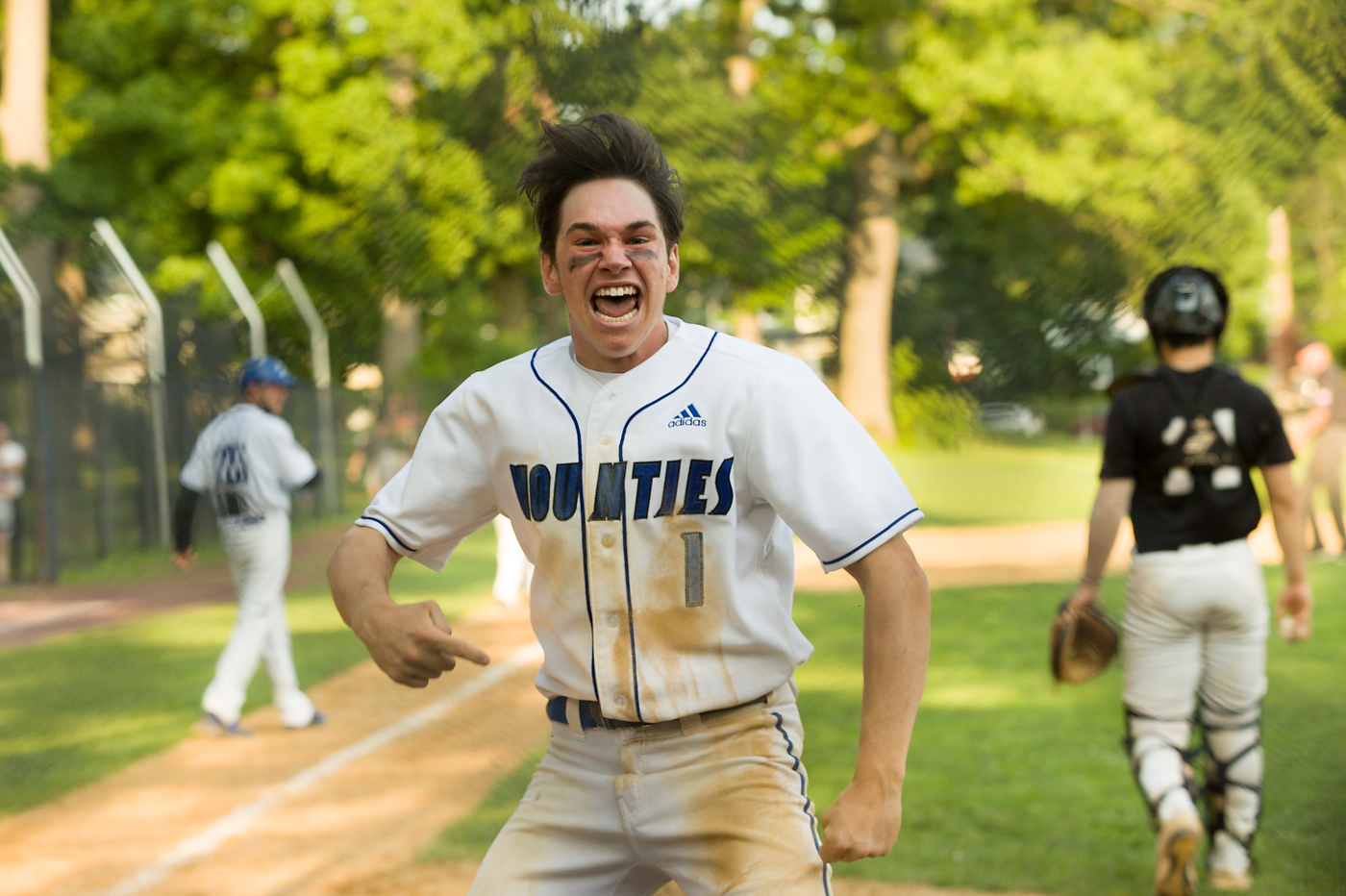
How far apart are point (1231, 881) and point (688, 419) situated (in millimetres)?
2678

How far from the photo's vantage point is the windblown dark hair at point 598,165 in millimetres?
1813

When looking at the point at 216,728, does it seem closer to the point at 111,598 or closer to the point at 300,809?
the point at 300,809

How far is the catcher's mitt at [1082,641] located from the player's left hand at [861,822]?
2155mm

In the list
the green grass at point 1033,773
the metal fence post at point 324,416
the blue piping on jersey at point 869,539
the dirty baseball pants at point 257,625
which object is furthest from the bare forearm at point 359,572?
the dirty baseball pants at point 257,625

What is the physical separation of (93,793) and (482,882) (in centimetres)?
379

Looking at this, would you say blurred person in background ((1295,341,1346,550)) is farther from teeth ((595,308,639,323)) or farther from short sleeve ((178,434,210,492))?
teeth ((595,308,639,323))

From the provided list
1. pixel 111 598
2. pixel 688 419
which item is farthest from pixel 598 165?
pixel 111 598

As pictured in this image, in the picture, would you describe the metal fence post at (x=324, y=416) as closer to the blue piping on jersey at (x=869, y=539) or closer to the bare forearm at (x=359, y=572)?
the bare forearm at (x=359, y=572)

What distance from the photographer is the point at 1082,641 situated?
12.2 feet

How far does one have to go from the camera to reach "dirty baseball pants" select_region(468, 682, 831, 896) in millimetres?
1826

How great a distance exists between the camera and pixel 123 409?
1095 cm

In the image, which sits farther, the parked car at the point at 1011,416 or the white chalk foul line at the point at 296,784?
the white chalk foul line at the point at 296,784

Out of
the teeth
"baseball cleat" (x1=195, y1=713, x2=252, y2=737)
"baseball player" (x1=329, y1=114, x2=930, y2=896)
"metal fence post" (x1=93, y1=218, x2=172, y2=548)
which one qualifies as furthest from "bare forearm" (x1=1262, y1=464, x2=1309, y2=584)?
"metal fence post" (x1=93, y1=218, x2=172, y2=548)

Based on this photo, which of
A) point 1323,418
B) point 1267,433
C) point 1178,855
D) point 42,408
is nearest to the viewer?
point 1178,855
